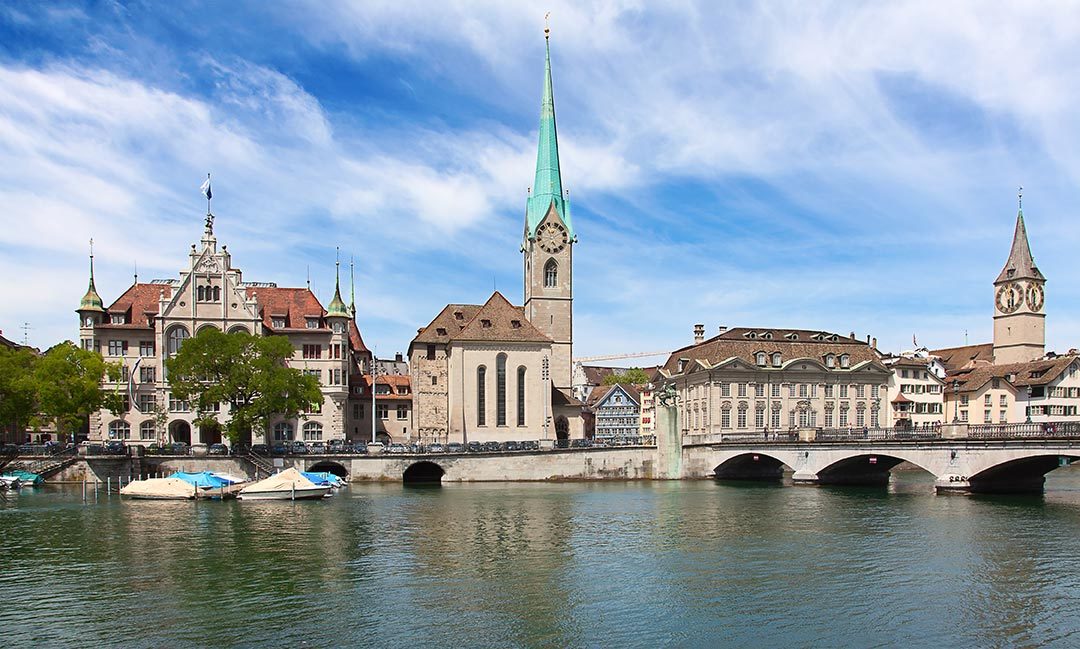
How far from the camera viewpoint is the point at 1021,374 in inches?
4122

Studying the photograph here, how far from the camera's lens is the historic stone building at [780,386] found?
93438 millimetres

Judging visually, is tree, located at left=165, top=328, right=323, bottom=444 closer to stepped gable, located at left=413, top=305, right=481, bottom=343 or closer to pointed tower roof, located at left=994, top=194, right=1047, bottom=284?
stepped gable, located at left=413, top=305, right=481, bottom=343

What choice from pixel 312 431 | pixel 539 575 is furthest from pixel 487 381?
pixel 539 575

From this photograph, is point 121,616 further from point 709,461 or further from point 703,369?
point 703,369

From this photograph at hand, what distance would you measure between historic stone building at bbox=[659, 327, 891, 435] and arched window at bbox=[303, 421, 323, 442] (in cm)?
3394

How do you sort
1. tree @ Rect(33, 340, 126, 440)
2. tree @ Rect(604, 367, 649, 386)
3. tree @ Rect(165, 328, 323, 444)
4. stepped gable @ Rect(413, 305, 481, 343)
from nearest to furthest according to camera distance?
tree @ Rect(33, 340, 126, 440)
tree @ Rect(165, 328, 323, 444)
stepped gable @ Rect(413, 305, 481, 343)
tree @ Rect(604, 367, 649, 386)

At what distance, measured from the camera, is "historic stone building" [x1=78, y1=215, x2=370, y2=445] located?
281ft

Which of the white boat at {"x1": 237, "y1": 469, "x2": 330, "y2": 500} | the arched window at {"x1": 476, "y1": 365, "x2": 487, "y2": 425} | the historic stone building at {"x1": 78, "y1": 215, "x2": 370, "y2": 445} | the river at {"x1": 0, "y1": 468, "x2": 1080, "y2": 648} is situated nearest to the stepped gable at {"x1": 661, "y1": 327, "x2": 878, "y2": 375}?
the arched window at {"x1": 476, "y1": 365, "x2": 487, "y2": 425}

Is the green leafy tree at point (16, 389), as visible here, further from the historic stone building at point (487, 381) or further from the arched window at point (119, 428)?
the historic stone building at point (487, 381)

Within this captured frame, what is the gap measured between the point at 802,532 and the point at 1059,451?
2050 centimetres

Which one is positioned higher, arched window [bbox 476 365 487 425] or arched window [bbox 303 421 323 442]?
arched window [bbox 476 365 487 425]

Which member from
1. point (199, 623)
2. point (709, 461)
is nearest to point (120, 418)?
point (709, 461)

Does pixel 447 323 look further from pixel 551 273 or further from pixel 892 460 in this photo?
pixel 892 460

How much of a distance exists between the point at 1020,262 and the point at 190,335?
4145 inches
